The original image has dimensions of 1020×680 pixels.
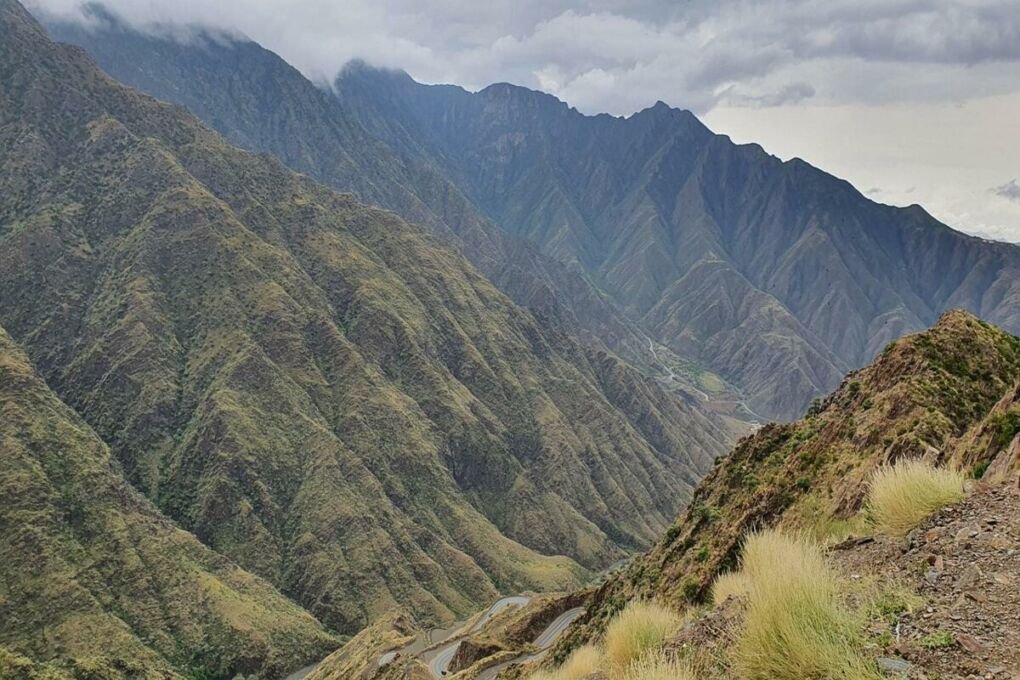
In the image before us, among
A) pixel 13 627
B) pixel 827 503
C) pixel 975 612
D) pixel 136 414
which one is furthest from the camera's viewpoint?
pixel 136 414

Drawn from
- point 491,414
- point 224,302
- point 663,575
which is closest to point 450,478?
point 491,414

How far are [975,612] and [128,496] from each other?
138734 millimetres

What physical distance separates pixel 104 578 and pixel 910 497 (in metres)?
124

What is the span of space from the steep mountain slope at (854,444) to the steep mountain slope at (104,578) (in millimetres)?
84900

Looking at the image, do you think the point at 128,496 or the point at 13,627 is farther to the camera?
the point at 128,496

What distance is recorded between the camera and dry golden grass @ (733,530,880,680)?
6582 millimetres

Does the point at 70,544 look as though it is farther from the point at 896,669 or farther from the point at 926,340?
the point at 896,669

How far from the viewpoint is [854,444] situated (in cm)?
3036

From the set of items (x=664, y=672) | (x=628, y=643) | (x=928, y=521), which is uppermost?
(x=928, y=521)

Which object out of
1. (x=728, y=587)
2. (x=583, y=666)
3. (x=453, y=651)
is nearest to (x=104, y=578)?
(x=453, y=651)

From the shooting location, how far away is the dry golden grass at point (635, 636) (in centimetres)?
1071

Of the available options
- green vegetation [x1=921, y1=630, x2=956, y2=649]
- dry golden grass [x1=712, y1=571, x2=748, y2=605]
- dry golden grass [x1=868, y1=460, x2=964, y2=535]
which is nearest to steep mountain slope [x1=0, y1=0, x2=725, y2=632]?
dry golden grass [x1=712, y1=571, x2=748, y2=605]

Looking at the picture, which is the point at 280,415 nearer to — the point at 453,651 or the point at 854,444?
the point at 453,651

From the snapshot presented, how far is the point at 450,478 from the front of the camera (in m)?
174
